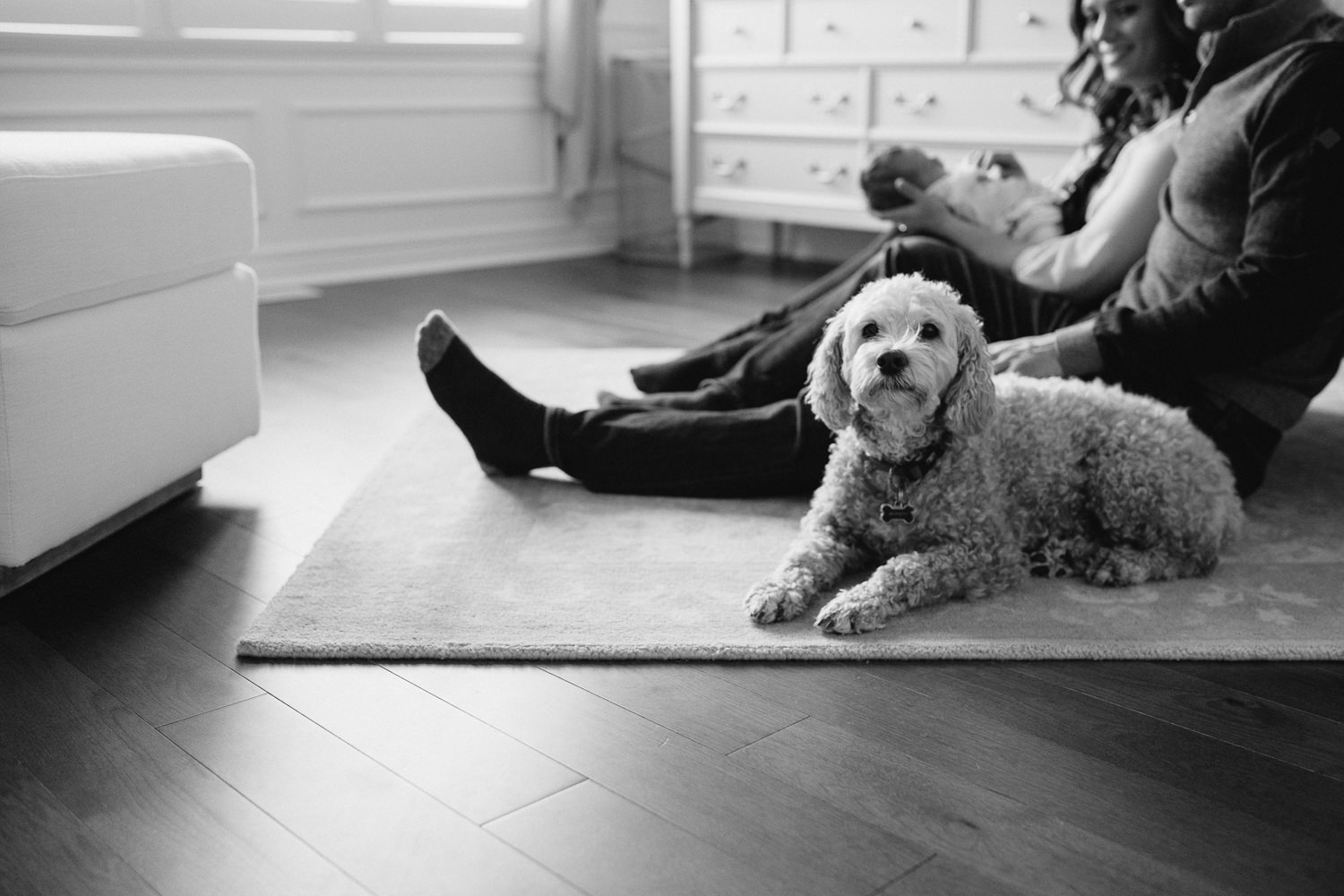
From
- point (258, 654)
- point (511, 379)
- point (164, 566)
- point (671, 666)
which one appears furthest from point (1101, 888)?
point (511, 379)

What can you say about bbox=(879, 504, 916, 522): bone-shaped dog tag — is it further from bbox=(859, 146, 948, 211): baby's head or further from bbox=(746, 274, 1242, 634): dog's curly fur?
bbox=(859, 146, 948, 211): baby's head

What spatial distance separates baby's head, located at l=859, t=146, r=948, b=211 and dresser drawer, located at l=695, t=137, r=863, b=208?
1799mm

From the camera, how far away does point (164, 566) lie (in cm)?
191

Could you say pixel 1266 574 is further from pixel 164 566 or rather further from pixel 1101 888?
pixel 164 566

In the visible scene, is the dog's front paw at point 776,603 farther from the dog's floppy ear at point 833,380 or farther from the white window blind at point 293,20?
the white window blind at point 293,20

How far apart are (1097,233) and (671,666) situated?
1.23m

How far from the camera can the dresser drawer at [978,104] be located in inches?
146

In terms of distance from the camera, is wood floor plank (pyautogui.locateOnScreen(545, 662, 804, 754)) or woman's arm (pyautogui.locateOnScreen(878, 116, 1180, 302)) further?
woman's arm (pyautogui.locateOnScreen(878, 116, 1180, 302))

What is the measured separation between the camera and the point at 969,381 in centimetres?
165

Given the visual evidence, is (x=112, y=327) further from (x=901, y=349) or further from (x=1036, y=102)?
(x=1036, y=102)

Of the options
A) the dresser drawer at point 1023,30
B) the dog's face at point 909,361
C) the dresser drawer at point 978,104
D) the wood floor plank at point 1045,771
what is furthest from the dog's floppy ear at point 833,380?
the dresser drawer at point 1023,30

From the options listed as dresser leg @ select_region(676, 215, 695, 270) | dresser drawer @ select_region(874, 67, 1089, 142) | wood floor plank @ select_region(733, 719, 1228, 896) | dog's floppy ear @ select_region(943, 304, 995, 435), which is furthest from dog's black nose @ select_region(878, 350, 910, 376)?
dresser leg @ select_region(676, 215, 695, 270)

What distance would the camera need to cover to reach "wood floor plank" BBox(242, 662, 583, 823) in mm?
1277

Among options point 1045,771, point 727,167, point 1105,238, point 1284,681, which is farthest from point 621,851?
point 727,167
